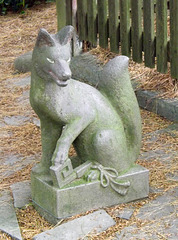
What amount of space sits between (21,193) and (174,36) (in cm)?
265

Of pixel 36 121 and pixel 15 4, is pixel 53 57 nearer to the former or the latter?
pixel 36 121

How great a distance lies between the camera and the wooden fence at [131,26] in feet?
19.2

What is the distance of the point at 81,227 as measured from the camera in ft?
11.9

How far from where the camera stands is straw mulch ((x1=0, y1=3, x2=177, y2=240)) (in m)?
3.85

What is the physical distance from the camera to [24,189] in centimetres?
432

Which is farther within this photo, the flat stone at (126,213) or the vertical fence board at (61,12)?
the vertical fence board at (61,12)

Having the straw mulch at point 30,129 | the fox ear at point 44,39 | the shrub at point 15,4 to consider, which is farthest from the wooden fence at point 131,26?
the shrub at point 15,4

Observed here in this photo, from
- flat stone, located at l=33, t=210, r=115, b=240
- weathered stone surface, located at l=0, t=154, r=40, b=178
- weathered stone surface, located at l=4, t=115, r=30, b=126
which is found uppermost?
flat stone, located at l=33, t=210, r=115, b=240

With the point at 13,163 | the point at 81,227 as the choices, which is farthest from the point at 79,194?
the point at 13,163

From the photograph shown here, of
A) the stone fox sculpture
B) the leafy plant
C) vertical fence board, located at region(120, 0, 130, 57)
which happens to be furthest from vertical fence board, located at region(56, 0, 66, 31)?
the stone fox sculpture

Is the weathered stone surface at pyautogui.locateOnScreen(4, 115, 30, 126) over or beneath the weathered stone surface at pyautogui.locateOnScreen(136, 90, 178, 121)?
beneath

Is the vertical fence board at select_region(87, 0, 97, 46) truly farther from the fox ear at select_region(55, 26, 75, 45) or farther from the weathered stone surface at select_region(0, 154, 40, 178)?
the fox ear at select_region(55, 26, 75, 45)

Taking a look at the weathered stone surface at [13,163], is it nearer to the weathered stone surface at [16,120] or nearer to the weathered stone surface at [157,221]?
the weathered stone surface at [16,120]

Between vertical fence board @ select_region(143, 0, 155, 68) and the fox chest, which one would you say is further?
vertical fence board @ select_region(143, 0, 155, 68)
